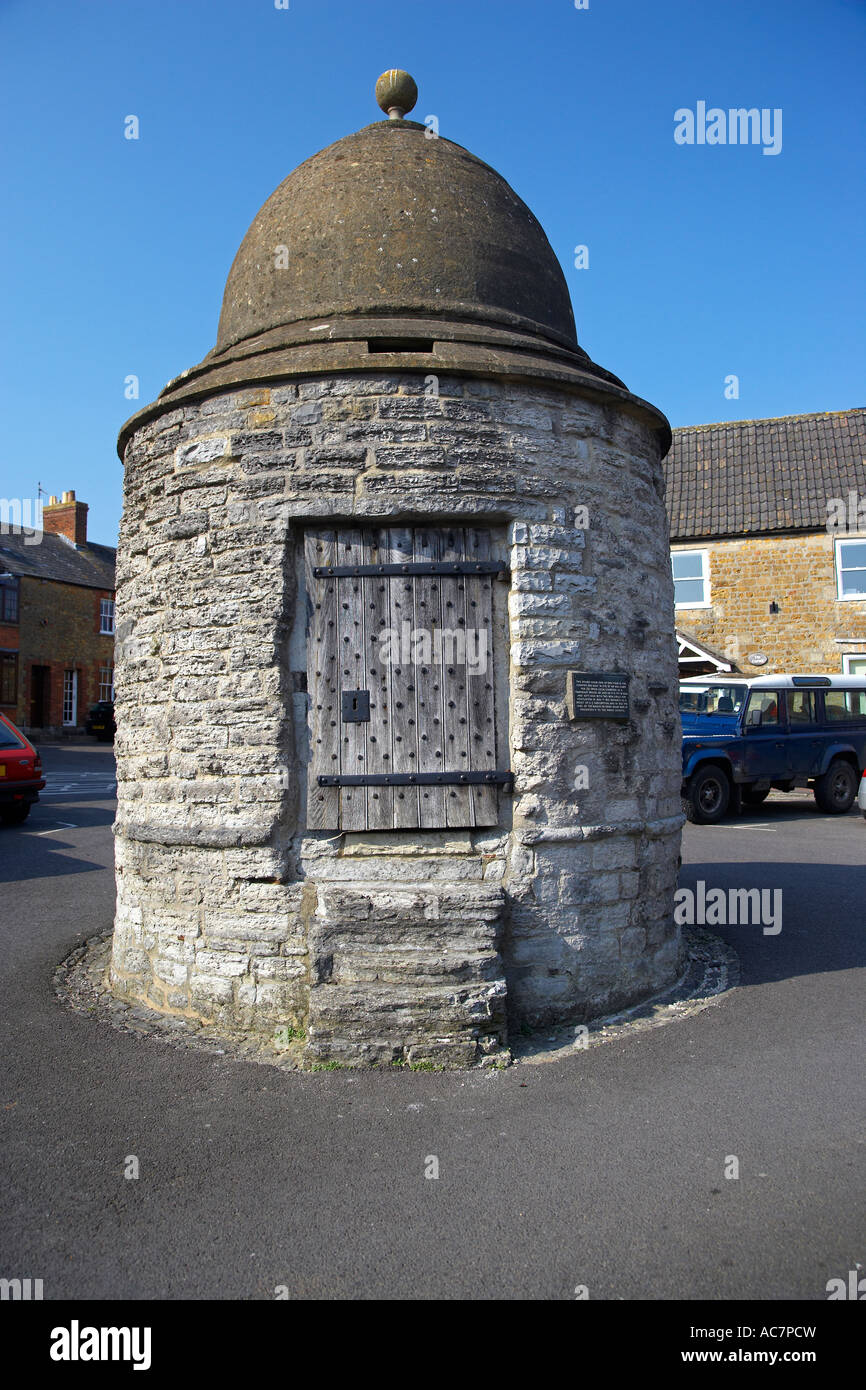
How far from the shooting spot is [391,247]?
221 inches

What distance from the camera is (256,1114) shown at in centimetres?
→ 404

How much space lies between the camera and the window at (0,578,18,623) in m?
33.0

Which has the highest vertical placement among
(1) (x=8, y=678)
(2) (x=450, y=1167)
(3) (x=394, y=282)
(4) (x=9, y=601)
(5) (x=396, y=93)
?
(5) (x=396, y=93)

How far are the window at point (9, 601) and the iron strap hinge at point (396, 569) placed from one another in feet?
104

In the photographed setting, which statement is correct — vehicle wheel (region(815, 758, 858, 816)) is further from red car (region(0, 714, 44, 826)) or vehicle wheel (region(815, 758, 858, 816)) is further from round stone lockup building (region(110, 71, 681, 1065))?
red car (region(0, 714, 44, 826))

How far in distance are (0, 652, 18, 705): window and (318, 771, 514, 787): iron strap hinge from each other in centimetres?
3208

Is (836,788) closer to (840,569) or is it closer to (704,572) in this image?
(840,569)

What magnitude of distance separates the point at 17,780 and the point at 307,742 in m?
9.70

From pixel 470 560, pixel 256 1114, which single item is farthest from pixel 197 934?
pixel 470 560

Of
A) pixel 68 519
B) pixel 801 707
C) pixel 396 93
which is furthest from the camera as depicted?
pixel 68 519

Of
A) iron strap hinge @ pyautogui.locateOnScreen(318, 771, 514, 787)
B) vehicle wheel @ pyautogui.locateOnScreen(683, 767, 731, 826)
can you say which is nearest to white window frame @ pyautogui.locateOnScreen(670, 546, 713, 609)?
vehicle wheel @ pyautogui.locateOnScreen(683, 767, 731, 826)

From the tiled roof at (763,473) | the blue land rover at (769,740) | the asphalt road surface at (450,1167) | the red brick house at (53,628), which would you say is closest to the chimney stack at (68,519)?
the red brick house at (53,628)

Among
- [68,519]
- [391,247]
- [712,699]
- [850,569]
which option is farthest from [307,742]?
[68,519]

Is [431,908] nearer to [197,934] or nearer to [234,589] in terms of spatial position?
[197,934]
